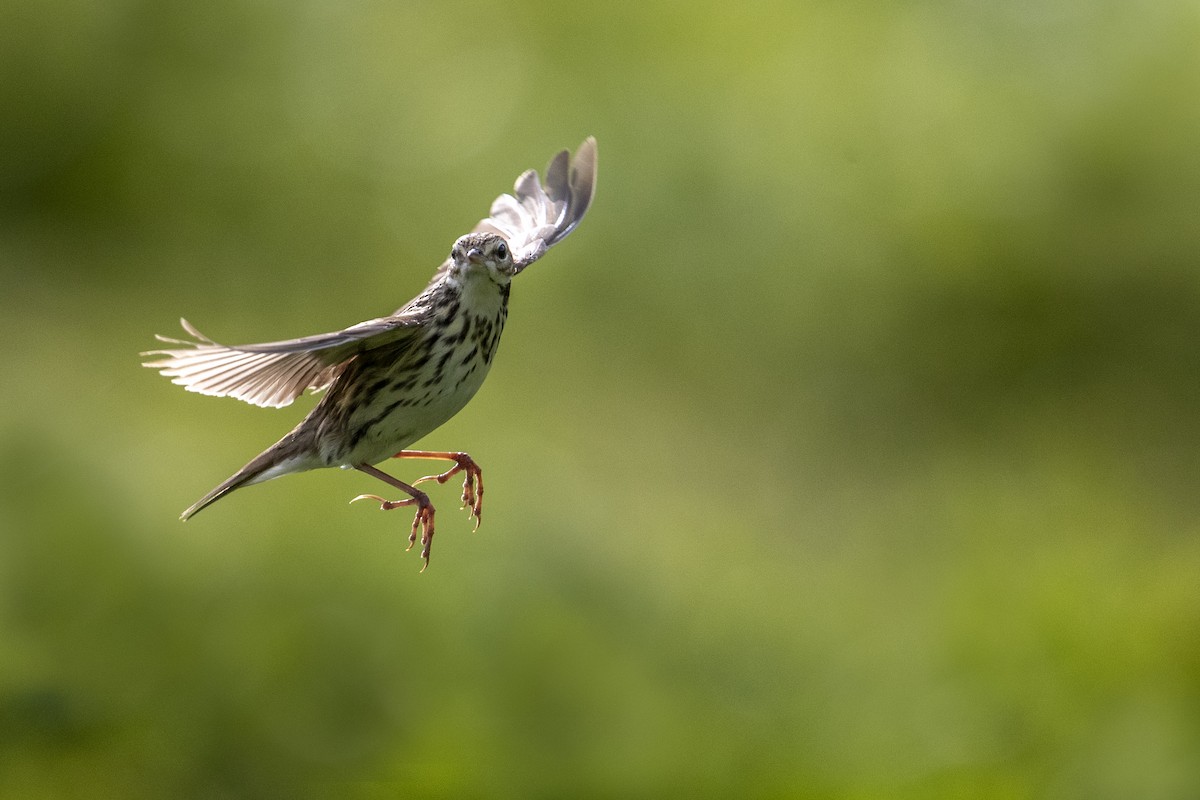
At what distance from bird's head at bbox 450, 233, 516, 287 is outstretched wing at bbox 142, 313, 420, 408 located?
18cm

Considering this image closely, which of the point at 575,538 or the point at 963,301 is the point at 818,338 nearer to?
the point at 963,301

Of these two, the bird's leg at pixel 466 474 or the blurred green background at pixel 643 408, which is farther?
the blurred green background at pixel 643 408

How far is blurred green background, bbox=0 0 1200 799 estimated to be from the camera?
13.0m

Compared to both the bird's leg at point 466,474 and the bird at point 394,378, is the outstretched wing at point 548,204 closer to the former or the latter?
the bird at point 394,378

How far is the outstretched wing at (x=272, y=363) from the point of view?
12.6 feet

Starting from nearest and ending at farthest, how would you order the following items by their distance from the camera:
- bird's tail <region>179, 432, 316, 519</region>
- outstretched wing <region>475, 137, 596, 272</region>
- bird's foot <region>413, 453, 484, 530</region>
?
bird's foot <region>413, 453, 484, 530</region> < bird's tail <region>179, 432, 316, 519</region> < outstretched wing <region>475, 137, 596, 272</region>

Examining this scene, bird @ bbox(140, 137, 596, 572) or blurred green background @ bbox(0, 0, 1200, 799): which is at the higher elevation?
blurred green background @ bbox(0, 0, 1200, 799)

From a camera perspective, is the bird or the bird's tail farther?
the bird's tail

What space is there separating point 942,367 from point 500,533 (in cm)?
640

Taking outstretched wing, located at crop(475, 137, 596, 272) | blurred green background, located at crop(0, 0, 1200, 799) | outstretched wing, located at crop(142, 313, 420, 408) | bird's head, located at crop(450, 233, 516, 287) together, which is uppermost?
blurred green background, located at crop(0, 0, 1200, 799)

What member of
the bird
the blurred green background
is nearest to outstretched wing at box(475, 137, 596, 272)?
the bird


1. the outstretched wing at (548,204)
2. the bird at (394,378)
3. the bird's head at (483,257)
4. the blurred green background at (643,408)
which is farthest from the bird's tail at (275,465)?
the blurred green background at (643,408)

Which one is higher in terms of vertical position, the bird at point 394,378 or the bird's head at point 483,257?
the bird's head at point 483,257

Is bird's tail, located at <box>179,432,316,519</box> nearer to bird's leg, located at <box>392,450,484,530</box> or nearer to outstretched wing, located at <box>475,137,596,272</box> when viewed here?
bird's leg, located at <box>392,450,484,530</box>
